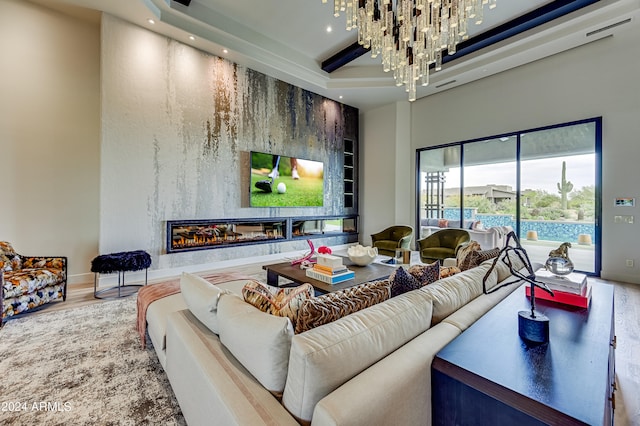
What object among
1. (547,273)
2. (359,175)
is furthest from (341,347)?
(359,175)

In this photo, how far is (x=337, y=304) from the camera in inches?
47.5

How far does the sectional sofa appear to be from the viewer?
0.82 m

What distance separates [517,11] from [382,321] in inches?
214

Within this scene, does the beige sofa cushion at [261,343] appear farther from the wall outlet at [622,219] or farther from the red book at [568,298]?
the wall outlet at [622,219]

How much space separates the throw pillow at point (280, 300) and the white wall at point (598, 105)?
541 cm

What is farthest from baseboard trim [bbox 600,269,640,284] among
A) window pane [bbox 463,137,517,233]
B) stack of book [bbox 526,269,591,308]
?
stack of book [bbox 526,269,591,308]

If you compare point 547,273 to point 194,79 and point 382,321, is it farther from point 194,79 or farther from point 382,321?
point 194,79

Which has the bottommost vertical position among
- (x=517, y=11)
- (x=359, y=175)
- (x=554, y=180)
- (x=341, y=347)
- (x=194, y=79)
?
(x=341, y=347)

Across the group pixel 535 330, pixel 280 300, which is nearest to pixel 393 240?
pixel 535 330

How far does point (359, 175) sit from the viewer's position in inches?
292

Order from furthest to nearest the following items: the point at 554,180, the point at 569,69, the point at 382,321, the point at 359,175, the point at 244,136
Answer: the point at 359,175, the point at 244,136, the point at 554,180, the point at 569,69, the point at 382,321

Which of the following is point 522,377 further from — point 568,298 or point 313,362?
point 568,298

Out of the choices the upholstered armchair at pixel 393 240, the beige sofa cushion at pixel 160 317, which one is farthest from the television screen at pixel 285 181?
the beige sofa cushion at pixel 160 317

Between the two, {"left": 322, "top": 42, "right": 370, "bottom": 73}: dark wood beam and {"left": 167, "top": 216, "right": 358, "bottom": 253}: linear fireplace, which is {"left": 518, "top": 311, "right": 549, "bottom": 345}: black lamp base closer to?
{"left": 167, "top": 216, "right": 358, "bottom": 253}: linear fireplace
